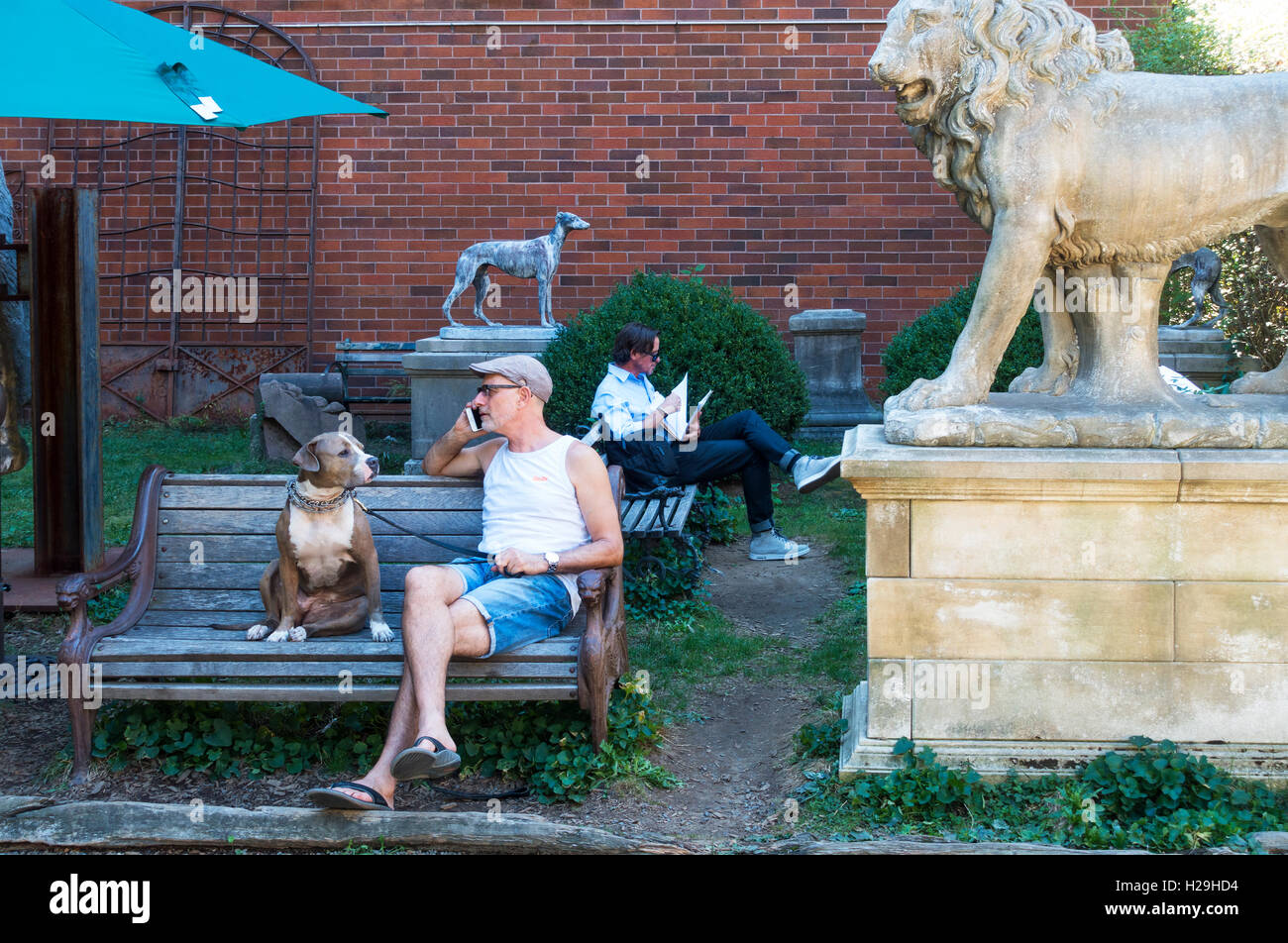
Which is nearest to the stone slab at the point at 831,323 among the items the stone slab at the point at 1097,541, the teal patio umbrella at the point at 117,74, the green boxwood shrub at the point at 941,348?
the green boxwood shrub at the point at 941,348

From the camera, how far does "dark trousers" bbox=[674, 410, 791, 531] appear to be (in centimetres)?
652

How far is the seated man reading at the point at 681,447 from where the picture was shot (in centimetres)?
620

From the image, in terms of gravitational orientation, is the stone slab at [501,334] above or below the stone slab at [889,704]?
above

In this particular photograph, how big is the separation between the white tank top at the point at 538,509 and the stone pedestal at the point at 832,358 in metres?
5.05

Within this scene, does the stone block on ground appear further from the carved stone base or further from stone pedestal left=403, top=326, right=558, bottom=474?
the carved stone base

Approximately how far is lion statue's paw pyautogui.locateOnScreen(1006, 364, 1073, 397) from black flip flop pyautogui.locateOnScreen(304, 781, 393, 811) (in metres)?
2.46

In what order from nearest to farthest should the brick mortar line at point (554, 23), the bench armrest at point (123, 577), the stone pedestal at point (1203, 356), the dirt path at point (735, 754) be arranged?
1. the dirt path at point (735, 754)
2. the bench armrest at point (123, 577)
3. the stone pedestal at point (1203, 356)
4. the brick mortar line at point (554, 23)

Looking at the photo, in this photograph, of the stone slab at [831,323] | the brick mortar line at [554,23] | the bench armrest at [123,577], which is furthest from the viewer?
the brick mortar line at [554,23]

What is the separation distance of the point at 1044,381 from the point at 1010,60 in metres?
1.12

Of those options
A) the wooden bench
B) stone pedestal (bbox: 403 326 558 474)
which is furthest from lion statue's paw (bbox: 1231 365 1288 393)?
stone pedestal (bbox: 403 326 558 474)

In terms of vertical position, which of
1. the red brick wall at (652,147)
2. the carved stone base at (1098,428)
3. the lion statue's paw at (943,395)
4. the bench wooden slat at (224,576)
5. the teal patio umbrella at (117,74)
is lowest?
the bench wooden slat at (224,576)

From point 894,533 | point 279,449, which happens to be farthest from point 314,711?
point 279,449

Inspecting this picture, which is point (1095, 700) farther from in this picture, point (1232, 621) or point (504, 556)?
point (504, 556)

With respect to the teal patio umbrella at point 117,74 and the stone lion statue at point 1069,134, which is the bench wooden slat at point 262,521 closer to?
the teal patio umbrella at point 117,74
